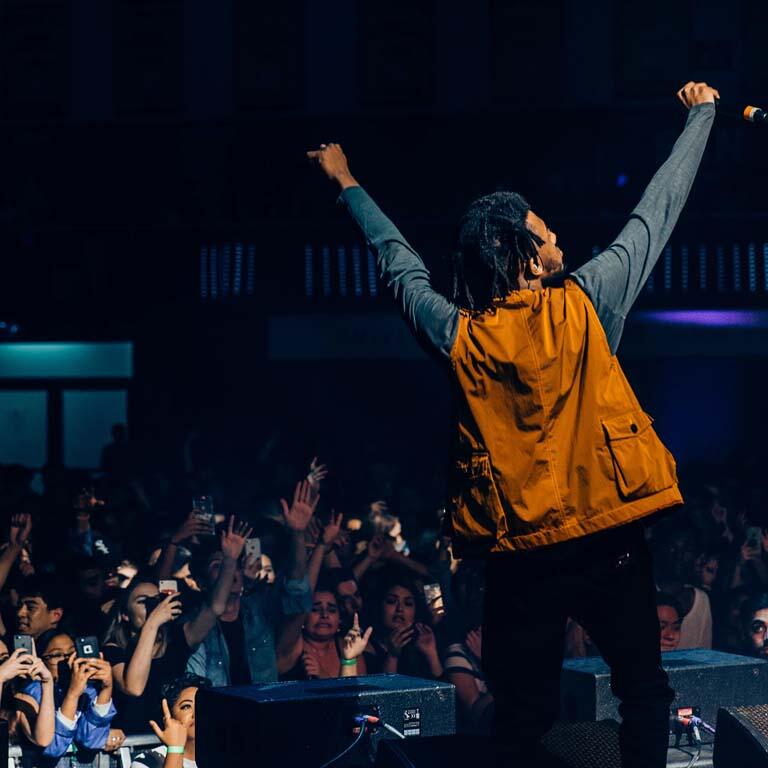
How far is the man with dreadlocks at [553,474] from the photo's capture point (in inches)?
99.7

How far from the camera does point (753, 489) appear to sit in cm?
953

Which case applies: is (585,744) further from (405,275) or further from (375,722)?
(405,275)

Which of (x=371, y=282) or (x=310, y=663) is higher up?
(x=371, y=282)

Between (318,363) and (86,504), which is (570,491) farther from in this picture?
(318,363)

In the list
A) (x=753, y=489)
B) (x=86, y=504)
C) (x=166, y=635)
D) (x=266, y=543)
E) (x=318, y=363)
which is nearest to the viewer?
(x=166, y=635)

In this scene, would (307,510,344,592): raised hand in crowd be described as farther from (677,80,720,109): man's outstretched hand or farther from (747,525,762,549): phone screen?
(677,80,720,109): man's outstretched hand

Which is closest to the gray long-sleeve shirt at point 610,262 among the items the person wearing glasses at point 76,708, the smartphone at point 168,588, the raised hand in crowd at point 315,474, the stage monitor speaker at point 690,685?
the stage monitor speaker at point 690,685

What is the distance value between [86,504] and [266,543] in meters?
1.59

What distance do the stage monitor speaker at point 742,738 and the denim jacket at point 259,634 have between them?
308cm

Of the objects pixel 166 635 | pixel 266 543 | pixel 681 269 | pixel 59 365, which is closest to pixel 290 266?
pixel 59 365

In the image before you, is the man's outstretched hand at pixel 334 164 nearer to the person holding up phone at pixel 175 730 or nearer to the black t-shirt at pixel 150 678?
the person holding up phone at pixel 175 730

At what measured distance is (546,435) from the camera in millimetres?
2561

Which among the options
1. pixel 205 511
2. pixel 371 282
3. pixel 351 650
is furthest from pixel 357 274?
pixel 351 650

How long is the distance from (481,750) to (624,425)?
86cm
